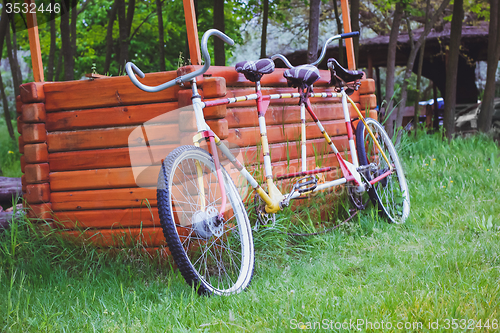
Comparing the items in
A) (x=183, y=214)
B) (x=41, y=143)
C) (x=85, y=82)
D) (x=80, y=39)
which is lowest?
(x=183, y=214)

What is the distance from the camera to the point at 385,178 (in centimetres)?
381

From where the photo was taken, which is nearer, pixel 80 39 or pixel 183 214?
pixel 183 214

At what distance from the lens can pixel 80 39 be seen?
1198 centimetres

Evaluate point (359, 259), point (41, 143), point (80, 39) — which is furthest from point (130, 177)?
point (80, 39)

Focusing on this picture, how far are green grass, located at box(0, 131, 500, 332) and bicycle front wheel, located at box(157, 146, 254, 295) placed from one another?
0.39 feet

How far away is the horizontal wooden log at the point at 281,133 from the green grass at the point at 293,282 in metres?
0.70

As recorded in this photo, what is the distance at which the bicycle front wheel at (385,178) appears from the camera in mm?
3518

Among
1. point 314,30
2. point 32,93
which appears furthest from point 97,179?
point 314,30

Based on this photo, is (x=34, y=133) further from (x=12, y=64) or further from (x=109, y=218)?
(x=12, y=64)

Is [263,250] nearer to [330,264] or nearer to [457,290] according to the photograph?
[330,264]

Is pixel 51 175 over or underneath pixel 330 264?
over

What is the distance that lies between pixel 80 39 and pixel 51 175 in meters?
10.3

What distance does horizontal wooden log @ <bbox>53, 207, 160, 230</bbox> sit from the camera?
2795 millimetres

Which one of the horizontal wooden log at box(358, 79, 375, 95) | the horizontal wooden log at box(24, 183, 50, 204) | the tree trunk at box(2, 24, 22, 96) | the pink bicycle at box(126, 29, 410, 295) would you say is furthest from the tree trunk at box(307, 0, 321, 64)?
the tree trunk at box(2, 24, 22, 96)
